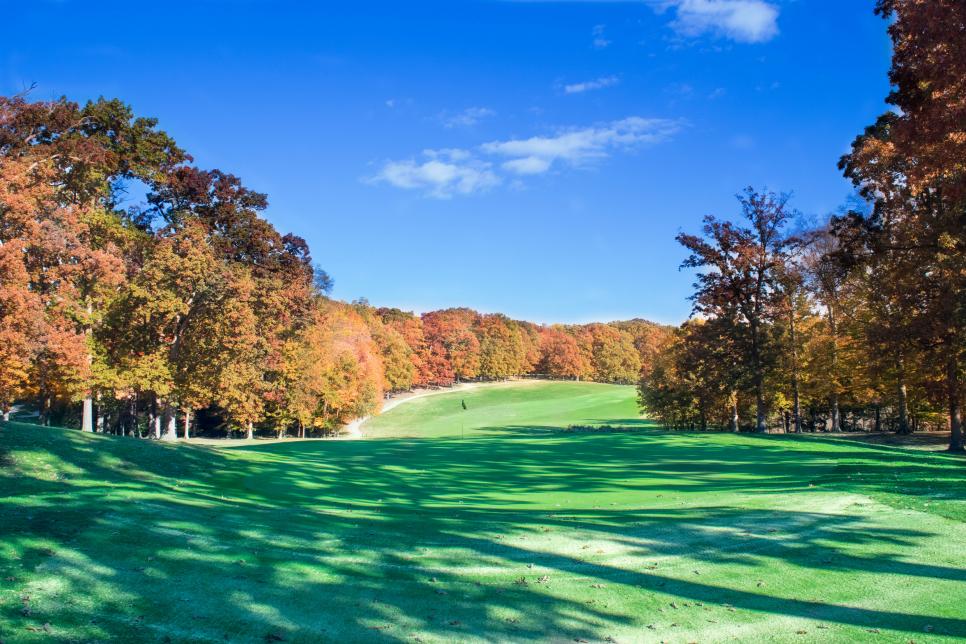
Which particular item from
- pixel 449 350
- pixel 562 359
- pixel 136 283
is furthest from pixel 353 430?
pixel 562 359

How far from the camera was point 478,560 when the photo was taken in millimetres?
7816

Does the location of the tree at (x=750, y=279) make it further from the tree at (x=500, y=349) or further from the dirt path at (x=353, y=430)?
the tree at (x=500, y=349)

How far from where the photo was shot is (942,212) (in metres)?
21.4

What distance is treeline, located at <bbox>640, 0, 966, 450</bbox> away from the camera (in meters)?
13.0

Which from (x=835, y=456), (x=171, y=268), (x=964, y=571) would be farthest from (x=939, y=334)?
(x=171, y=268)

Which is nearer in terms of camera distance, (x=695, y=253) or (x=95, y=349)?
(x=95, y=349)

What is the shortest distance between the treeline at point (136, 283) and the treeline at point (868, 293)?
27.6m

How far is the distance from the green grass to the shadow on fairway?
3cm

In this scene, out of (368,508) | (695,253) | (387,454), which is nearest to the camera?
(368,508)

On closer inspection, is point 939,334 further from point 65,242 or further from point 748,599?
point 65,242

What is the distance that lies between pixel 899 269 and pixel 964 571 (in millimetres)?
19352

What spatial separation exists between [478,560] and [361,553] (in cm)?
148

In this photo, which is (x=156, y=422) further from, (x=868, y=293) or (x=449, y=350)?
(x=449, y=350)

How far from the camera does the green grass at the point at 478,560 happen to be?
5.81 m
